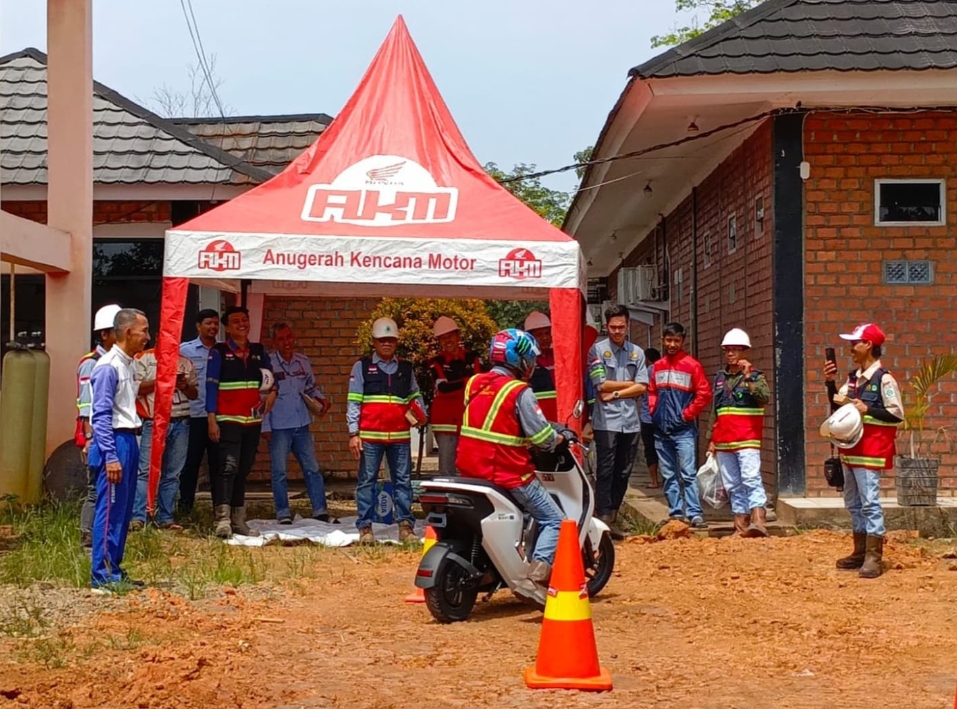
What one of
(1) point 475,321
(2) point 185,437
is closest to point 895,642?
(2) point 185,437

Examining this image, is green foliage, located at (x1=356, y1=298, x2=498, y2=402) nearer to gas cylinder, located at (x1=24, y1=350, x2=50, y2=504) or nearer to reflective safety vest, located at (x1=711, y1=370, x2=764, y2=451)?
gas cylinder, located at (x1=24, y1=350, x2=50, y2=504)

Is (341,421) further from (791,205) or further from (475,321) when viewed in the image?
(475,321)

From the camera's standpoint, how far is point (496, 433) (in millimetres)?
7594

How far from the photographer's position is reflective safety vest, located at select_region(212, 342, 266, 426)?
36.0 ft

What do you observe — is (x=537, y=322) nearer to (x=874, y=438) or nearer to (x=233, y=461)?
(x=233, y=461)

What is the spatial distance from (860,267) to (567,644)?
7.02 metres

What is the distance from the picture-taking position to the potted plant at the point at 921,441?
10961 millimetres

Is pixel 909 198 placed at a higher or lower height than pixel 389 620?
higher

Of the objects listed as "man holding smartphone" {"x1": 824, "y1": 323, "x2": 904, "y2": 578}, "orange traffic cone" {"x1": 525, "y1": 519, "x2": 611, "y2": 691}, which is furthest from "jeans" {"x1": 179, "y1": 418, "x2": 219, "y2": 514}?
"orange traffic cone" {"x1": 525, "y1": 519, "x2": 611, "y2": 691}

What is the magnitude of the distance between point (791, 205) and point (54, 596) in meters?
7.30

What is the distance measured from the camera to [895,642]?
23.1 feet

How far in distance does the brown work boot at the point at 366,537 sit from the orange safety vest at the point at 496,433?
11.1ft

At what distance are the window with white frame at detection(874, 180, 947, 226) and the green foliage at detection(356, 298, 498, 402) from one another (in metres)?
10.3

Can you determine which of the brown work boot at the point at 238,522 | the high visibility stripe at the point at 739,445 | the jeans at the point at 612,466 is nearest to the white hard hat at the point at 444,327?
the jeans at the point at 612,466
